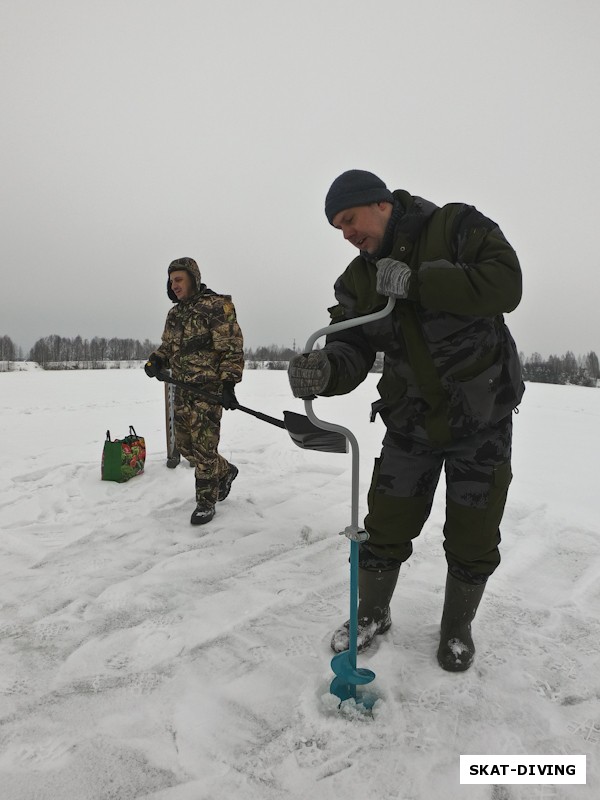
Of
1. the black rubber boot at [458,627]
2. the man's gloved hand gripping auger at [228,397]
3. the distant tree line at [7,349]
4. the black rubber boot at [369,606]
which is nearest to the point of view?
the black rubber boot at [458,627]

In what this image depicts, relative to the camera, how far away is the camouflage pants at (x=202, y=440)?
11.9ft

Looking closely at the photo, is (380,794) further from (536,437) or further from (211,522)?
(536,437)

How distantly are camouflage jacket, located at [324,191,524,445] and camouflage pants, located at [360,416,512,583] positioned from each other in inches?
3.5

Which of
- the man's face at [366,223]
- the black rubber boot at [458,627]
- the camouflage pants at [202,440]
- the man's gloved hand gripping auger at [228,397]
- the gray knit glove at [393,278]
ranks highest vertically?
the man's face at [366,223]

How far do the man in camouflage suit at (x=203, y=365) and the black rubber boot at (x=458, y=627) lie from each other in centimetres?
213

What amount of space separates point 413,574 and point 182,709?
58.4 inches

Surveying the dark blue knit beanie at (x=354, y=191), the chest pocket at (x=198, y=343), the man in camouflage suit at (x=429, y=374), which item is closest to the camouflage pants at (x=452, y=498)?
the man in camouflage suit at (x=429, y=374)

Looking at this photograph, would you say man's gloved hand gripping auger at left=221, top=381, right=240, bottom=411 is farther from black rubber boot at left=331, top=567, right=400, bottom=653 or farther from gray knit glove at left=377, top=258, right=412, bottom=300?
gray knit glove at left=377, top=258, right=412, bottom=300

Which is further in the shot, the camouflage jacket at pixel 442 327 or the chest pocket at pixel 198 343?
the chest pocket at pixel 198 343

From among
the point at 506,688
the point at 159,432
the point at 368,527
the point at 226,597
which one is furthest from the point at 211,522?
the point at 159,432

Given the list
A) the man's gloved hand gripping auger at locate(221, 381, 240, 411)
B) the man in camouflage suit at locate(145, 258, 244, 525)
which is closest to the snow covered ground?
the man in camouflage suit at locate(145, 258, 244, 525)

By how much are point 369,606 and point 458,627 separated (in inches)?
14.6

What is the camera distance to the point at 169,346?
3996mm

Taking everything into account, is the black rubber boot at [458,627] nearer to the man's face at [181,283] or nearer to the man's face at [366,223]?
the man's face at [366,223]
